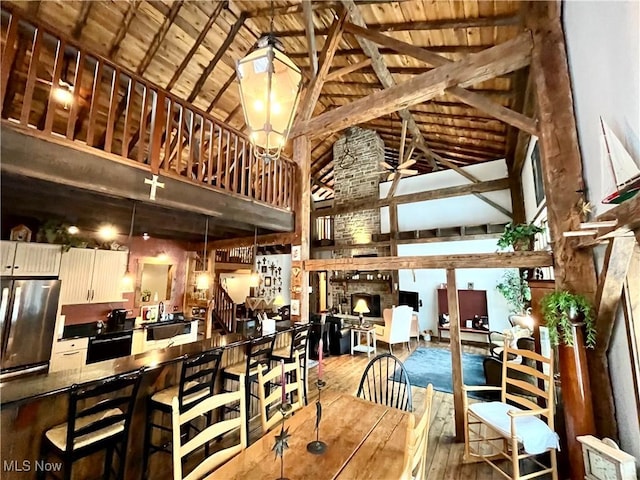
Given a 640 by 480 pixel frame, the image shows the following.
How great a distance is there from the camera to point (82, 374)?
2207mm

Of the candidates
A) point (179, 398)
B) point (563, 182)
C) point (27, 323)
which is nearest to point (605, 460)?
point (563, 182)

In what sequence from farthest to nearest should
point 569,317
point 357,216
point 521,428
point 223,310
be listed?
point 357,216 → point 223,310 → point 521,428 → point 569,317

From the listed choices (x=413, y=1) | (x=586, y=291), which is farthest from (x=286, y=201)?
(x=586, y=291)

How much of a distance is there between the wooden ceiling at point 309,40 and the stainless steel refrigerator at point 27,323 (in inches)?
123

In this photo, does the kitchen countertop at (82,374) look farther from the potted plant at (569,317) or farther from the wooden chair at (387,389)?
the potted plant at (569,317)

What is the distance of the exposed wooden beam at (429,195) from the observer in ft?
21.1

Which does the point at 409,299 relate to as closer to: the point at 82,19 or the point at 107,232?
the point at 107,232

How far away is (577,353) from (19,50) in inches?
280

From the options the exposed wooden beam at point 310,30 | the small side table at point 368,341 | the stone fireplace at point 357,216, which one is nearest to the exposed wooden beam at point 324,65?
the exposed wooden beam at point 310,30

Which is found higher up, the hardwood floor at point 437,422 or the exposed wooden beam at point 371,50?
the exposed wooden beam at point 371,50

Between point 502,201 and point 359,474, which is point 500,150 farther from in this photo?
point 359,474

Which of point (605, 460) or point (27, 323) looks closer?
point (605, 460)

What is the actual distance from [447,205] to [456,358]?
5.20 meters

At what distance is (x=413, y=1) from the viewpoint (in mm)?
3334
